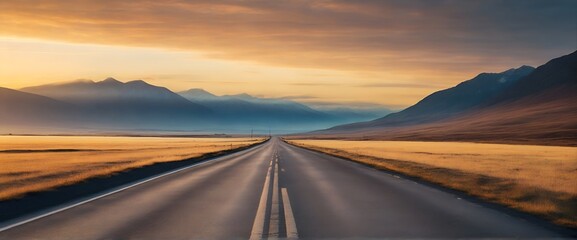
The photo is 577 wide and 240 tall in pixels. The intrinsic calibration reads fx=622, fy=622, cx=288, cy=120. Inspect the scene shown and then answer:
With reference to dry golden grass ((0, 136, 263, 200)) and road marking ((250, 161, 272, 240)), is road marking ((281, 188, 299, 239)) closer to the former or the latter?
road marking ((250, 161, 272, 240))

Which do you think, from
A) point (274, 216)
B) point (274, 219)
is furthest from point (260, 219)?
point (274, 216)

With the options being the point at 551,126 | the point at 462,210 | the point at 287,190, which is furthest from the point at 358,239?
the point at 551,126

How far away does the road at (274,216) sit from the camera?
38.3 ft

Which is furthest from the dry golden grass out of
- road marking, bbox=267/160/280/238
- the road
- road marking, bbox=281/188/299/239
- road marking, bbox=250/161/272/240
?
road marking, bbox=281/188/299/239

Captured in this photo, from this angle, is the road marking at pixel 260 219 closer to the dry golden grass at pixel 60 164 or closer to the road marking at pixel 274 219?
the road marking at pixel 274 219

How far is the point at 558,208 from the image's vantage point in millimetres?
15602

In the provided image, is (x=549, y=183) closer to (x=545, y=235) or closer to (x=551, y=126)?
(x=545, y=235)

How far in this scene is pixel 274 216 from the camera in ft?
45.9

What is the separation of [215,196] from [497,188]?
33.0ft

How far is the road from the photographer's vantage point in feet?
38.3

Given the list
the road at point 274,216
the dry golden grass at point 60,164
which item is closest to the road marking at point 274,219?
the road at point 274,216

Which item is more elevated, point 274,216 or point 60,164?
point 60,164

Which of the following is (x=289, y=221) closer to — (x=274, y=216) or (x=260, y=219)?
(x=260, y=219)

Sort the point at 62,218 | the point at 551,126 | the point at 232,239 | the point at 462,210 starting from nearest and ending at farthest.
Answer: the point at 232,239 → the point at 62,218 → the point at 462,210 → the point at 551,126
